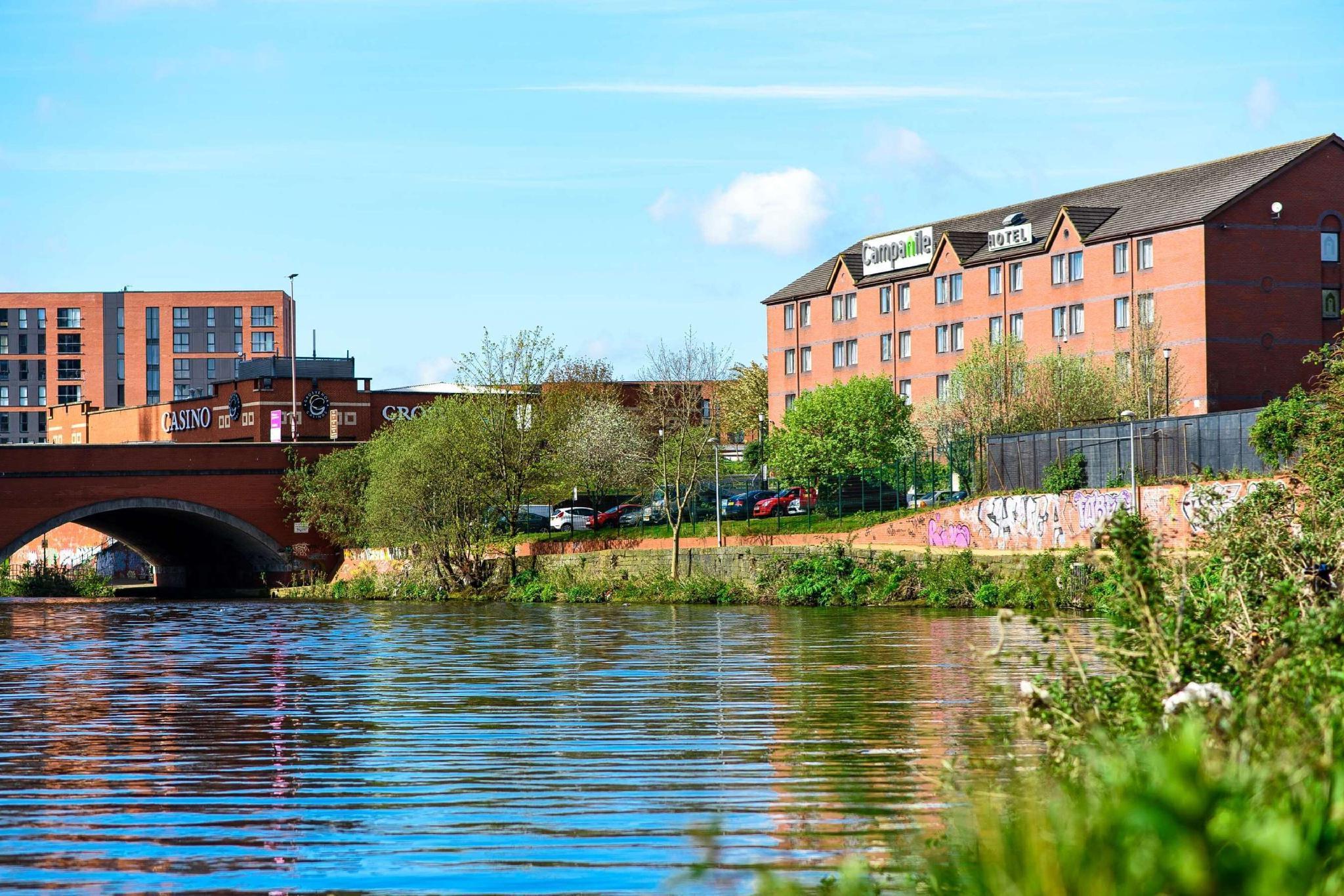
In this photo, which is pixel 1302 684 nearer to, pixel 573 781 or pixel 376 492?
pixel 573 781

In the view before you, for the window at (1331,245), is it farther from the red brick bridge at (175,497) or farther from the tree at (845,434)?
the red brick bridge at (175,497)

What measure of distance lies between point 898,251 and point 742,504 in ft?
73.9

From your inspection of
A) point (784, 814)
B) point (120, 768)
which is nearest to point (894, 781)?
point (784, 814)

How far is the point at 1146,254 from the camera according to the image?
228 feet

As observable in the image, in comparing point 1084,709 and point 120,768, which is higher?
point 1084,709

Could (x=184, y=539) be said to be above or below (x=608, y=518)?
below

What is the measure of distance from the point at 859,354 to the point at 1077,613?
1896 inches

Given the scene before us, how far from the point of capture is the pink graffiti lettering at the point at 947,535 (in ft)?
171

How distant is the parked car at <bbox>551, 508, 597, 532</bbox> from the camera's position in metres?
75.8

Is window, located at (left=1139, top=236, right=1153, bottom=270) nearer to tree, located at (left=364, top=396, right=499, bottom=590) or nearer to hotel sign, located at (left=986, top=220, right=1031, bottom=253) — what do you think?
hotel sign, located at (left=986, top=220, right=1031, bottom=253)

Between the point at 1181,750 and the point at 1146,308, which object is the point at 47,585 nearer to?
the point at 1146,308

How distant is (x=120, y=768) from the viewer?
15.5 meters

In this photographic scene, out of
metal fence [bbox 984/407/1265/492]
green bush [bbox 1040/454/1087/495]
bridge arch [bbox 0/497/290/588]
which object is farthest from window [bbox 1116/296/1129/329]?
bridge arch [bbox 0/497/290/588]

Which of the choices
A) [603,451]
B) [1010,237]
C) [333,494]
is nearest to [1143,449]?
[1010,237]
